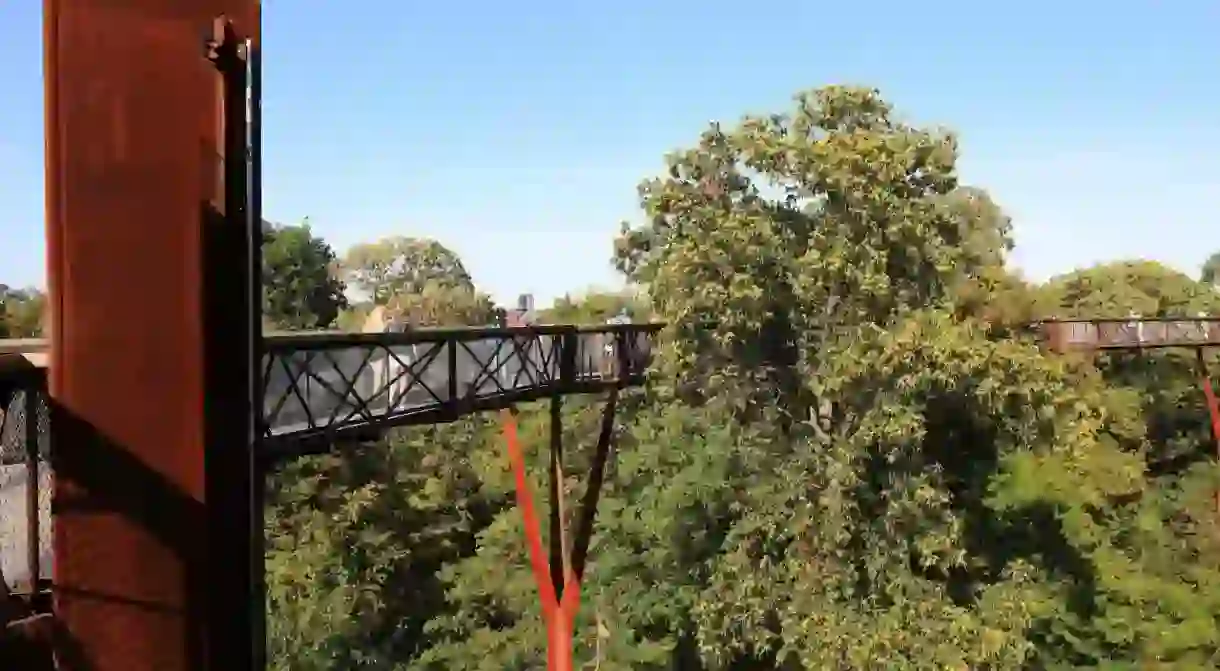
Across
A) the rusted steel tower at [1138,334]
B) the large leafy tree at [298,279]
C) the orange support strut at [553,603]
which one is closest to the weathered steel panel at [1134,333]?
the rusted steel tower at [1138,334]

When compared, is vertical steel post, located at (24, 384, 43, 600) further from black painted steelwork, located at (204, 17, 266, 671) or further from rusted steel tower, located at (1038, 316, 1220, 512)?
rusted steel tower, located at (1038, 316, 1220, 512)

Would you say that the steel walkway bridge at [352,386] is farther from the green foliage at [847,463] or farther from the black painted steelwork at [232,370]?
the green foliage at [847,463]

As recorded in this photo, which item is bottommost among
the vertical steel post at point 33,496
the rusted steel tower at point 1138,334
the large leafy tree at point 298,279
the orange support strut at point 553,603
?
the orange support strut at point 553,603

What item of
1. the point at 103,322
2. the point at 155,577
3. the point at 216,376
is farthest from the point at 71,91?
the point at 155,577

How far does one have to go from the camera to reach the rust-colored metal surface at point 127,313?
6.26ft

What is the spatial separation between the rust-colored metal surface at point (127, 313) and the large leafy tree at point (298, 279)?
3249cm

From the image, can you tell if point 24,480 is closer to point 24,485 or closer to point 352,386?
point 24,485

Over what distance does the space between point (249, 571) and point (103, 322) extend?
0.63 m

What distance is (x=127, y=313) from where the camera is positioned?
1.93 metres

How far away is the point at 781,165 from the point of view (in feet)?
41.8

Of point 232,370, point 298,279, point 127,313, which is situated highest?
point 298,279

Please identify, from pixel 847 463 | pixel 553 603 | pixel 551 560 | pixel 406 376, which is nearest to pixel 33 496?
pixel 406 376

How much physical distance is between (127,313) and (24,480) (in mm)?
717

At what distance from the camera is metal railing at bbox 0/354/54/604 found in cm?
202
